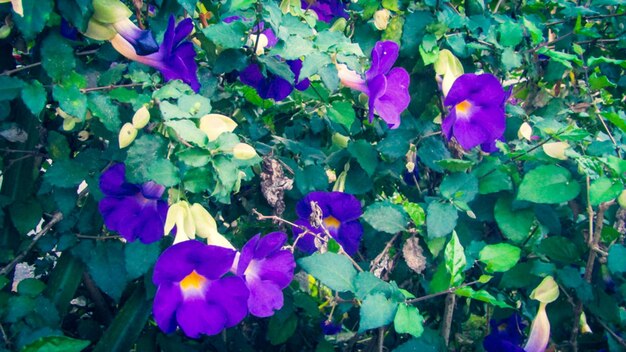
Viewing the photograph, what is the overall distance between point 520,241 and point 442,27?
1.47 ft

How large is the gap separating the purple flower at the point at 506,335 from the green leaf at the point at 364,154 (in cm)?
43

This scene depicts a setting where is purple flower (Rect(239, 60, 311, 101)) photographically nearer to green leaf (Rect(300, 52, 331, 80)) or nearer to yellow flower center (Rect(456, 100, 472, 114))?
green leaf (Rect(300, 52, 331, 80))

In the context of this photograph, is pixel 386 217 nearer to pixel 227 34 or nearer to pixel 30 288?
pixel 227 34

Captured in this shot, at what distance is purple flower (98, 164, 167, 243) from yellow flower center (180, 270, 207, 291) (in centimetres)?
10

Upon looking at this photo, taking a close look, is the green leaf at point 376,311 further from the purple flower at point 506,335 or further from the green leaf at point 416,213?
the purple flower at point 506,335

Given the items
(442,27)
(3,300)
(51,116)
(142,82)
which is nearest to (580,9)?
(442,27)

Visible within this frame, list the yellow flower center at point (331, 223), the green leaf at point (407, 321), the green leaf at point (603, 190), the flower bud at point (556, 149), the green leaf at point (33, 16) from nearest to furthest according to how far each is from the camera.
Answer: the green leaf at point (33, 16) < the green leaf at point (407, 321) < the green leaf at point (603, 190) < the flower bud at point (556, 149) < the yellow flower center at point (331, 223)

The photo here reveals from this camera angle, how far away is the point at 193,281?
1.00m

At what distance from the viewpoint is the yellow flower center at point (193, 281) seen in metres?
1.00

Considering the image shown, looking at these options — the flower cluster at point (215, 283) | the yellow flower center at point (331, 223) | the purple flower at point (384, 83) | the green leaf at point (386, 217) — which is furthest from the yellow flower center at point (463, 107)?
the flower cluster at point (215, 283)

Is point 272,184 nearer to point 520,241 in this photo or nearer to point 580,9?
point 520,241

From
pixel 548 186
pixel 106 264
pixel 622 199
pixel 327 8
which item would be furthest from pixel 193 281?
pixel 327 8

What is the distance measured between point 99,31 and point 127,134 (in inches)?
7.0

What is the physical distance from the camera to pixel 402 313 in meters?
1.00
